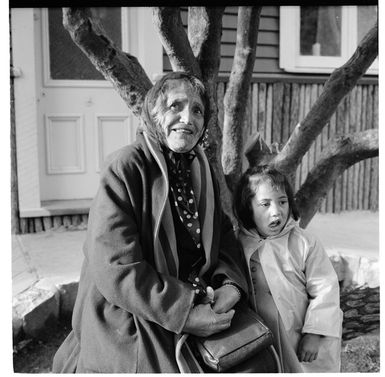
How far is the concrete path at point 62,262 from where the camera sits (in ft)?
9.46

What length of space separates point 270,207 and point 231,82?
1.22 meters

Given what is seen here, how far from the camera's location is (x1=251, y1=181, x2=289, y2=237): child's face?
1.78m

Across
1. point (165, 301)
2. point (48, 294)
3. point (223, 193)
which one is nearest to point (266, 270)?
point (165, 301)

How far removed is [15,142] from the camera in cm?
436

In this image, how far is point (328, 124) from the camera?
18.5ft

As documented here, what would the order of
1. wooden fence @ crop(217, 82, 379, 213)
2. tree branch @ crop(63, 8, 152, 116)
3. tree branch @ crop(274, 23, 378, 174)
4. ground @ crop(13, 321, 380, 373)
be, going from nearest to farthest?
1. tree branch @ crop(63, 8, 152, 116)
2. tree branch @ crop(274, 23, 378, 174)
3. ground @ crop(13, 321, 380, 373)
4. wooden fence @ crop(217, 82, 379, 213)

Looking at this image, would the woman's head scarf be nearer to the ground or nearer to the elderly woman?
the elderly woman

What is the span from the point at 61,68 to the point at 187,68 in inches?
104

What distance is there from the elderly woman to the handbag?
35mm

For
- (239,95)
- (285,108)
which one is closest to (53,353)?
(239,95)

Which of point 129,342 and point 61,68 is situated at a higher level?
point 61,68

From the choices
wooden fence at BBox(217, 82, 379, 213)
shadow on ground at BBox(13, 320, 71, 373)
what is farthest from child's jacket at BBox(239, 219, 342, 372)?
wooden fence at BBox(217, 82, 379, 213)

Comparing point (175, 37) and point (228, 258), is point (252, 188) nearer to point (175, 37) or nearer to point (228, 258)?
point (228, 258)

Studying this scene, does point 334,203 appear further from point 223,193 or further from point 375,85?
point 223,193
